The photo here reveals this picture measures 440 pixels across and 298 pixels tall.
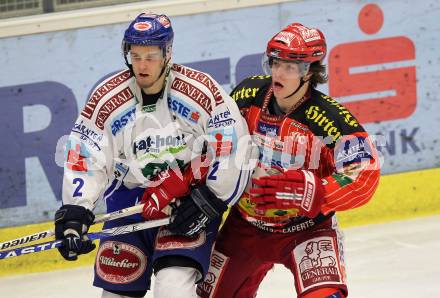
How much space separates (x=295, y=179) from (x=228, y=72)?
2.66 m

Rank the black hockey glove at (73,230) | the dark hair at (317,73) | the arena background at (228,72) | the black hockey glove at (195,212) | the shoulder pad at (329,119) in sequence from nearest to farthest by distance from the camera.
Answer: the black hockey glove at (73,230) < the black hockey glove at (195,212) < the shoulder pad at (329,119) < the dark hair at (317,73) < the arena background at (228,72)

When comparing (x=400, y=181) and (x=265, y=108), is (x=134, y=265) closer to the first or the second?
(x=265, y=108)

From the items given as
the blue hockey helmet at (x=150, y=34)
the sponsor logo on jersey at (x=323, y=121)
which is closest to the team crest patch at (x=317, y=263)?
the sponsor logo on jersey at (x=323, y=121)

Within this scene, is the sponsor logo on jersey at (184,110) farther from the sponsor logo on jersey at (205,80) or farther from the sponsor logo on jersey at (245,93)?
the sponsor logo on jersey at (245,93)

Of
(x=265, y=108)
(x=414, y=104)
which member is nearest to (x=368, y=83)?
(x=414, y=104)

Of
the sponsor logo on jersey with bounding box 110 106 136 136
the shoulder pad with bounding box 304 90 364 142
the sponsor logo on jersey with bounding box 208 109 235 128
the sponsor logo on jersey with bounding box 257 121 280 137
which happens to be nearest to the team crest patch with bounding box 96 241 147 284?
the sponsor logo on jersey with bounding box 110 106 136 136

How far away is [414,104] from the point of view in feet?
24.0

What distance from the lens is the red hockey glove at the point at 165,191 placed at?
4.52m

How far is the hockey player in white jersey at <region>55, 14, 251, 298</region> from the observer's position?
4.49 metres

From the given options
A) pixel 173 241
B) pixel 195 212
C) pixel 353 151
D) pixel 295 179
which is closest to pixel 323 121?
pixel 353 151

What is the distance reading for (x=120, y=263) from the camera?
4.57 m

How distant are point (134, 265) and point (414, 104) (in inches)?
126

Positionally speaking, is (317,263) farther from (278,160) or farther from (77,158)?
(77,158)

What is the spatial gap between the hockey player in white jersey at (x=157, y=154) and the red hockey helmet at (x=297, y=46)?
271 millimetres
